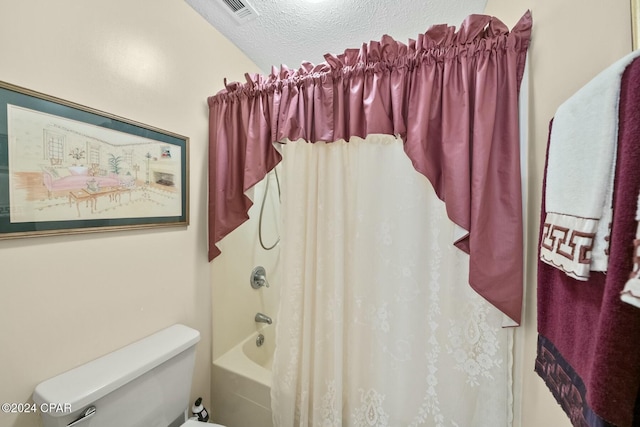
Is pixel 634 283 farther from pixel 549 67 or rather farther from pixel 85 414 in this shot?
pixel 85 414

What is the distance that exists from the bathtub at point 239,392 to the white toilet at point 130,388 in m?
0.28

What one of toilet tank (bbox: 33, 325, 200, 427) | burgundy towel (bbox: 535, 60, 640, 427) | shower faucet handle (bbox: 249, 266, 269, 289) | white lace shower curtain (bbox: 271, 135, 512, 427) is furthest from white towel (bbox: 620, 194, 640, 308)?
shower faucet handle (bbox: 249, 266, 269, 289)

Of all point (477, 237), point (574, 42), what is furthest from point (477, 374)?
point (574, 42)

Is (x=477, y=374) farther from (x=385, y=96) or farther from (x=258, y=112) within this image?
(x=258, y=112)

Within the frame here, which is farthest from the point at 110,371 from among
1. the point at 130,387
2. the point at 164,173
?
the point at 164,173

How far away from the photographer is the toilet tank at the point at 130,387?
2.48 feet

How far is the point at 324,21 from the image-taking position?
126cm

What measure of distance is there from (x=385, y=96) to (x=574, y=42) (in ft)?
1.79

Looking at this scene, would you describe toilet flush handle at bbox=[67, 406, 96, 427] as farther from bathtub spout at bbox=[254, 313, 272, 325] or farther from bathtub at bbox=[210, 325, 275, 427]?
bathtub spout at bbox=[254, 313, 272, 325]

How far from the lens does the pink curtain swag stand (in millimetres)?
813

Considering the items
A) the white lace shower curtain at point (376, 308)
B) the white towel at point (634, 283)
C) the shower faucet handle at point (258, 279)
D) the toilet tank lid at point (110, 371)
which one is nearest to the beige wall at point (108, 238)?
the toilet tank lid at point (110, 371)

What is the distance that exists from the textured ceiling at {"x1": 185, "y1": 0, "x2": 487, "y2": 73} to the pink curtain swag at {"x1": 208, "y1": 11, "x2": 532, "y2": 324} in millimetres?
364

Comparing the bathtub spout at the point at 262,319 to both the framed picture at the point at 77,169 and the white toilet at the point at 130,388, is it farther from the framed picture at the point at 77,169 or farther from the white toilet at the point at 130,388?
the framed picture at the point at 77,169

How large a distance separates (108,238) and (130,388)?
0.61 meters
